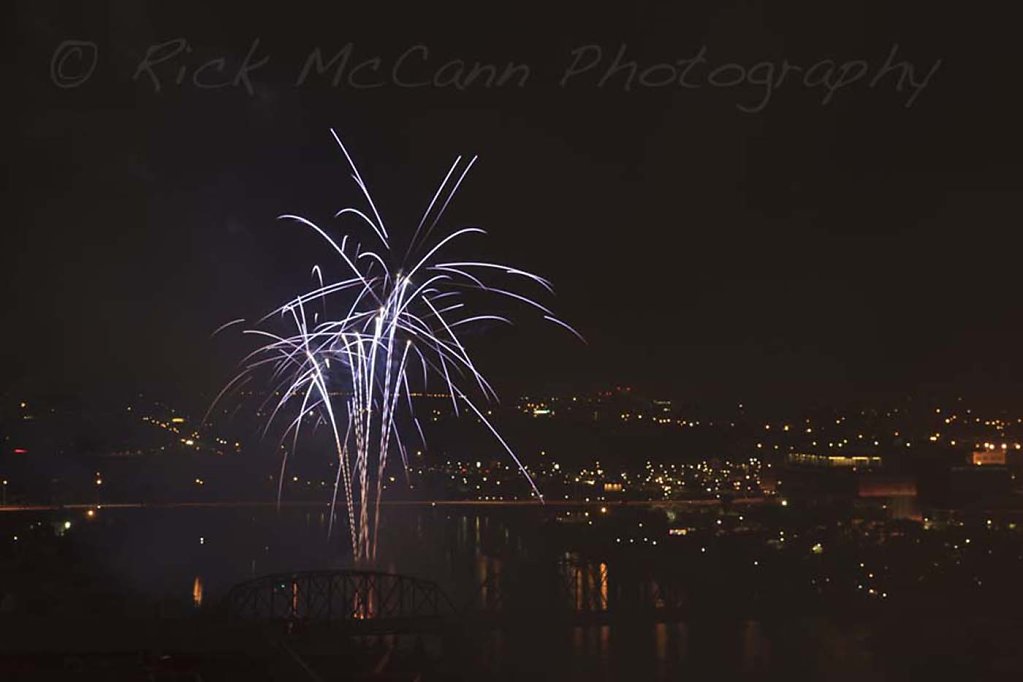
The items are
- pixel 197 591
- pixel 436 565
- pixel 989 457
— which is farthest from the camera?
pixel 989 457

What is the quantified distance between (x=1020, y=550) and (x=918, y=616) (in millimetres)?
7290

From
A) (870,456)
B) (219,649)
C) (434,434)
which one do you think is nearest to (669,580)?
(219,649)

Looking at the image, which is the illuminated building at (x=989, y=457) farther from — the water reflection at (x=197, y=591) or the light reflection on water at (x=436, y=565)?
the water reflection at (x=197, y=591)

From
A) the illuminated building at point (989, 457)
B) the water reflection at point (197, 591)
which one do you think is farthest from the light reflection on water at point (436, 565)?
the illuminated building at point (989, 457)

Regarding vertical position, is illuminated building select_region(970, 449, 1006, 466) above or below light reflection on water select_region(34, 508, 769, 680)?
above

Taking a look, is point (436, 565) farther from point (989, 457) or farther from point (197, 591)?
point (989, 457)

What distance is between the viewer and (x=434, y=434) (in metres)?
40.6

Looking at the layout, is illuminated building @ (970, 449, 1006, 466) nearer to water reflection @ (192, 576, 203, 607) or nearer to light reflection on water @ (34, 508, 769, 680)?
light reflection on water @ (34, 508, 769, 680)

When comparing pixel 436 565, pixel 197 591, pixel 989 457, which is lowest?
pixel 197 591

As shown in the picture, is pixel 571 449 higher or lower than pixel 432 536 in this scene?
higher

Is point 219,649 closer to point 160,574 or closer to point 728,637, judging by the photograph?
point 728,637

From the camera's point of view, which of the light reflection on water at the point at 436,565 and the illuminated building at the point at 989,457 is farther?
the illuminated building at the point at 989,457

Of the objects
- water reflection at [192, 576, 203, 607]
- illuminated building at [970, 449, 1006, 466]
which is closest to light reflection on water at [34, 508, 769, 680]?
water reflection at [192, 576, 203, 607]

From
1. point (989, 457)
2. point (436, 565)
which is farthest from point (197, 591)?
point (989, 457)
